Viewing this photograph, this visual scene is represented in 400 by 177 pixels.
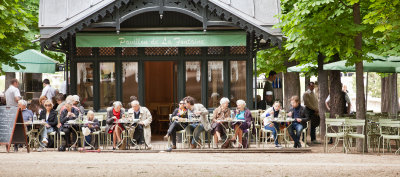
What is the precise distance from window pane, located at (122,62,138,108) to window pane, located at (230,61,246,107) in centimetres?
280

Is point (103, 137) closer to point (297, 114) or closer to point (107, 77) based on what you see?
point (107, 77)

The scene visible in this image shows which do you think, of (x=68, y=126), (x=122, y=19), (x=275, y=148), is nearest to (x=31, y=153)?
(x=68, y=126)

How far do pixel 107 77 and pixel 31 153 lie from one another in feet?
12.0

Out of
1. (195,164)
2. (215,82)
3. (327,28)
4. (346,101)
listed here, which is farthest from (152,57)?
(346,101)

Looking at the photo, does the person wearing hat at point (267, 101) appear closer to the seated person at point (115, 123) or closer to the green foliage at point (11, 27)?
the seated person at point (115, 123)

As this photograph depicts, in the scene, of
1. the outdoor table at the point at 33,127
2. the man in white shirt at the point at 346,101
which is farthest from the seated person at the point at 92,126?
the man in white shirt at the point at 346,101

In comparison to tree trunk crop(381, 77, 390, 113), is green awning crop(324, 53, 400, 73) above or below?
above

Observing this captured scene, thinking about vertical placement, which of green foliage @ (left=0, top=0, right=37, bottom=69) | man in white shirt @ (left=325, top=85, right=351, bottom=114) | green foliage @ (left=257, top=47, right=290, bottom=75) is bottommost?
man in white shirt @ (left=325, top=85, right=351, bottom=114)

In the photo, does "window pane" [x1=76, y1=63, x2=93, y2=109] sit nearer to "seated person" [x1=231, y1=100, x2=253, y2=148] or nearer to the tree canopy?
"seated person" [x1=231, y1=100, x2=253, y2=148]

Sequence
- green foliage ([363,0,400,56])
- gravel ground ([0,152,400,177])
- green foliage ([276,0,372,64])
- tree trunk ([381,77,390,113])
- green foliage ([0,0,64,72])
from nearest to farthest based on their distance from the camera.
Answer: gravel ground ([0,152,400,177]), green foliage ([363,0,400,56]), green foliage ([276,0,372,64]), green foliage ([0,0,64,72]), tree trunk ([381,77,390,113])

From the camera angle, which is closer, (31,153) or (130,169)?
(130,169)

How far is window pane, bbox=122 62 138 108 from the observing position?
20.6 metres

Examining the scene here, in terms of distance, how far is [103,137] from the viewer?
19828 millimetres

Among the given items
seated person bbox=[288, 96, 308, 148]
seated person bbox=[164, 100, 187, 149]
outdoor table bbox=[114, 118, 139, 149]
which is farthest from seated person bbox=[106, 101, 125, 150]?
seated person bbox=[288, 96, 308, 148]
